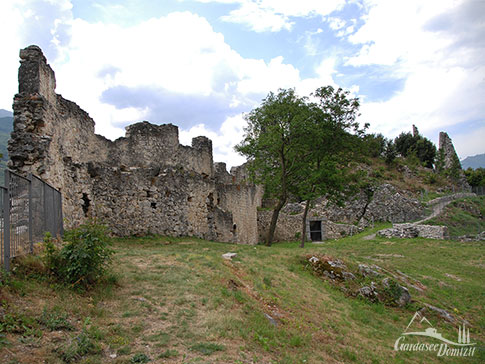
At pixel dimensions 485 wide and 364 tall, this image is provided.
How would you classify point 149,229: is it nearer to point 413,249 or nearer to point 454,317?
point 454,317

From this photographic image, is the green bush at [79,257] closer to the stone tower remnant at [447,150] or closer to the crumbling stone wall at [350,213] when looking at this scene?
the crumbling stone wall at [350,213]

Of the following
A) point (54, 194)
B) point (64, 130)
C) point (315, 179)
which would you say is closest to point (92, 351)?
point (54, 194)

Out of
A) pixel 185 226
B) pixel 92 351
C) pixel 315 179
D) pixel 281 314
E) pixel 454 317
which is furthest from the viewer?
pixel 315 179

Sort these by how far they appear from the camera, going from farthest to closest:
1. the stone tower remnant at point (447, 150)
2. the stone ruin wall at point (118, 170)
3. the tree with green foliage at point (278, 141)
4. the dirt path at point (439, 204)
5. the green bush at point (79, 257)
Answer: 1. the stone tower remnant at point (447, 150)
2. the dirt path at point (439, 204)
3. the tree with green foliage at point (278, 141)
4. the stone ruin wall at point (118, 170)
5. the green bush at point (79, 257)

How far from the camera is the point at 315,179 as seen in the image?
19359 millimetres

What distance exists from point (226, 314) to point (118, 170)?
10143mm

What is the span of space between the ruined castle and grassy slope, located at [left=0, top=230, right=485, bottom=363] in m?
2.08

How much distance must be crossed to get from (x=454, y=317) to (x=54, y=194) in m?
12.5

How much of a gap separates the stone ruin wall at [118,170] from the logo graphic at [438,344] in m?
9.02

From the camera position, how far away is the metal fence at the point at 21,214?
5328 mm

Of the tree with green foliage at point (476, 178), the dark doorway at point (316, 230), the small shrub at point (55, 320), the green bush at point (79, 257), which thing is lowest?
the dark doorway at point (316, 230)

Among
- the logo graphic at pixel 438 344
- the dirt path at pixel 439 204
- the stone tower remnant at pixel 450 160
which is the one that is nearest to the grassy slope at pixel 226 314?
the logo graphic at pixel 438 344

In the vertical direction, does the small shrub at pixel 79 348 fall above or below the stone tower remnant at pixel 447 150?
below

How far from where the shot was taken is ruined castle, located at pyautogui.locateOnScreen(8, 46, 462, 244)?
10.1 meters
